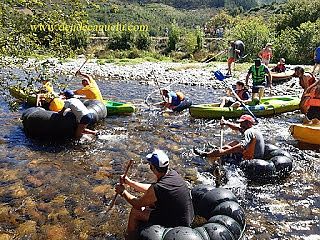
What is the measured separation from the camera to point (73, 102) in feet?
31.4

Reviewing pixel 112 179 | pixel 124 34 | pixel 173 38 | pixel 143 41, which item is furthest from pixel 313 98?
pixel 124 34

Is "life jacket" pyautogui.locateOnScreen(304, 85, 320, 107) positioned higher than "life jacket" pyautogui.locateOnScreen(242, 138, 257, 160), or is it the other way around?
"life jacket" pyautogui.locateOnScreen(304, 85, 320, 107)

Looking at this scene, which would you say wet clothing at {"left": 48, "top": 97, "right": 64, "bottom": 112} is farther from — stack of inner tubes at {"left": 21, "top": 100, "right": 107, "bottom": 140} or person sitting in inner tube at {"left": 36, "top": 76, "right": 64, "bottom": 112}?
stack of inner tubes at {"left": 21, "top": 100, "right": 107, "bottom": 140}

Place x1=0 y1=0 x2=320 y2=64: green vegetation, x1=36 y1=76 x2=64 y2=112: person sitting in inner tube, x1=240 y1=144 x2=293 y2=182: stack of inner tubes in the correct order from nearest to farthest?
x1=0 y1=0 x2=320 y2=64: green vegetation < x1=240 y1=144 x2=293 y2=182: stack of inner tubes < x1=36 y1=76 x2=64 y2=112: person sitting in inner tube

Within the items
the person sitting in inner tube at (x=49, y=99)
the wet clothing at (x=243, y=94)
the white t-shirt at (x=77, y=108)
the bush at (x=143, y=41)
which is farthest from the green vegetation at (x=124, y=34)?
the wet clothing at (x=243, y=94)

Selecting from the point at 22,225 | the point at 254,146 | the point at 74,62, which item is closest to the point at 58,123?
the point at 22,225

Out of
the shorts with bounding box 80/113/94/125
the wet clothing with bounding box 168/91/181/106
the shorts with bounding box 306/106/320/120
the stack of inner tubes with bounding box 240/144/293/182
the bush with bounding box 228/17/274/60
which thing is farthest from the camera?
the bush with bounding box 228/17/274/60

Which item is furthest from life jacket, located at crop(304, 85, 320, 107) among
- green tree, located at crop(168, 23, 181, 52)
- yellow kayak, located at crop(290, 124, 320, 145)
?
green tree, located at crop(168, 23, 181, 52)

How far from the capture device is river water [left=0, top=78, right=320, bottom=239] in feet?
19.7

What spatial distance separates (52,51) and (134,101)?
7093mm

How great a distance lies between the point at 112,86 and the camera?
17891mm

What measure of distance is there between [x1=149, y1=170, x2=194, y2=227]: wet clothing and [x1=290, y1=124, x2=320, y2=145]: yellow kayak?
205 inches

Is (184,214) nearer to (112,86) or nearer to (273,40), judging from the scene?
(112,86)

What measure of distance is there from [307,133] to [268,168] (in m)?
2.60
